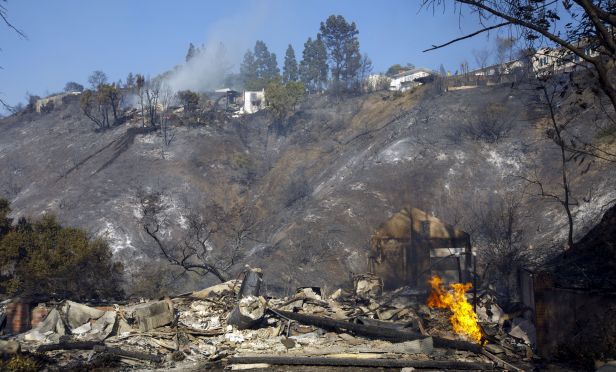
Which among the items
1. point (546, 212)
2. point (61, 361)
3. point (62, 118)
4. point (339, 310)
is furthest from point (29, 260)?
point (62, 118)

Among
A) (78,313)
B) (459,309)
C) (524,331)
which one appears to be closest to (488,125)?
(459,309)

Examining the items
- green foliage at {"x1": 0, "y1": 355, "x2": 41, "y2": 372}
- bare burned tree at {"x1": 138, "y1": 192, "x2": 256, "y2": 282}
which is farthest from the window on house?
green foliage at {"x1": 0, "y1": 355, "x2": 41, "y2": 372}

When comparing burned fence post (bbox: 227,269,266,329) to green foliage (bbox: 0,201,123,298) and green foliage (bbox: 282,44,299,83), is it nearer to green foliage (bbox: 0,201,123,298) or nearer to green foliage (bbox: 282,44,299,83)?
green foliage (bbox: 0,201,123,298)

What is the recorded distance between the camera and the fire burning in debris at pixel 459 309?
1192 cm

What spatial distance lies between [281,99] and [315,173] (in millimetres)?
16468

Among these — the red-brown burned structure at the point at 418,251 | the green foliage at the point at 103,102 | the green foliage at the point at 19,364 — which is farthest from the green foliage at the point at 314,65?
the green foliage at the point at 19,364

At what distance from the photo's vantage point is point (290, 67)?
263 feet

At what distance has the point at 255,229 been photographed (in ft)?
Result: 115

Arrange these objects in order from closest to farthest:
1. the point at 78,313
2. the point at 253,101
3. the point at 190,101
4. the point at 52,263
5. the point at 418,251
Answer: the point at 78,313, the point at 52,263, the point at 418,251, the point at 190,101, the point at 253,101

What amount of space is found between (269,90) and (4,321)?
44547 mm

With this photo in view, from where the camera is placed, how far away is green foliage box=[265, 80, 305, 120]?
54.6m

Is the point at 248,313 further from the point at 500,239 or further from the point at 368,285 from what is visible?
the point at 500,239

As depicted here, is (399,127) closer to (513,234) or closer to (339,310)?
(513,234)

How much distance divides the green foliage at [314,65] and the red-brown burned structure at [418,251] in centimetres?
5510
